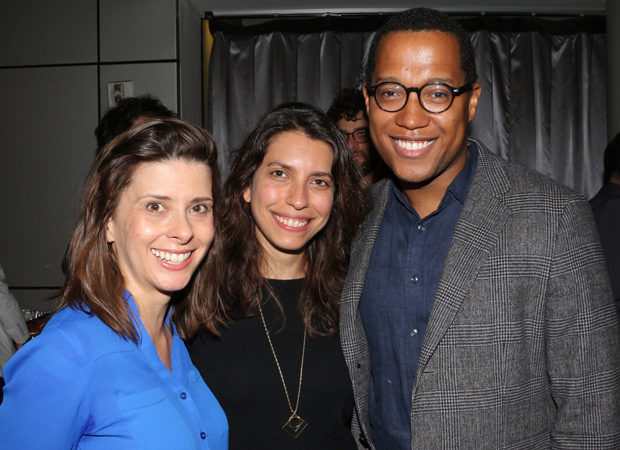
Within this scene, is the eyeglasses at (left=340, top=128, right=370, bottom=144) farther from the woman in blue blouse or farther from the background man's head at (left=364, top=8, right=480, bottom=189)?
the woman in blue blouse

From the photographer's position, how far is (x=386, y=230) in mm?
1546

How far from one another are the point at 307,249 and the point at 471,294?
2.30 ft

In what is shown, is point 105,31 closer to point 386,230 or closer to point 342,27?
point 342,27

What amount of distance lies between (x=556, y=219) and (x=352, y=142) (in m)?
1.60

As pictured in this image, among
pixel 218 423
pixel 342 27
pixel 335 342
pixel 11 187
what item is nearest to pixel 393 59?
pixel 335 342

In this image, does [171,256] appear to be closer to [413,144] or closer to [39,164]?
[413,144]

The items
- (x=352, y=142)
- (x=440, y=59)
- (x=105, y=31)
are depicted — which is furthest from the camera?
(x=105, y=31)

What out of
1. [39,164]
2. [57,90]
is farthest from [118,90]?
[39,164]

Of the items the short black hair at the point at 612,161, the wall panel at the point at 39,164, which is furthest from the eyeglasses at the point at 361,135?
the wall panel at the point at 39,164

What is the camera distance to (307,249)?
69.8 inches

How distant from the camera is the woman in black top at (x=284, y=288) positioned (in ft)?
4.62

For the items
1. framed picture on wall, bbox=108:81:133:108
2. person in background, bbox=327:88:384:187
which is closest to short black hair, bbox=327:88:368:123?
person in background, bbox=327:88:384:187

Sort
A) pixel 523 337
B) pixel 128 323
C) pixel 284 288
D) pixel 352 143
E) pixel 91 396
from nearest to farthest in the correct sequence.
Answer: pixel 91 396 < pixel 128 323 < pixel 523 337 < pixel 284 288 < pixel 352 143

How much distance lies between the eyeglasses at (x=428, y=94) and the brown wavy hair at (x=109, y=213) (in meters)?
0.58
